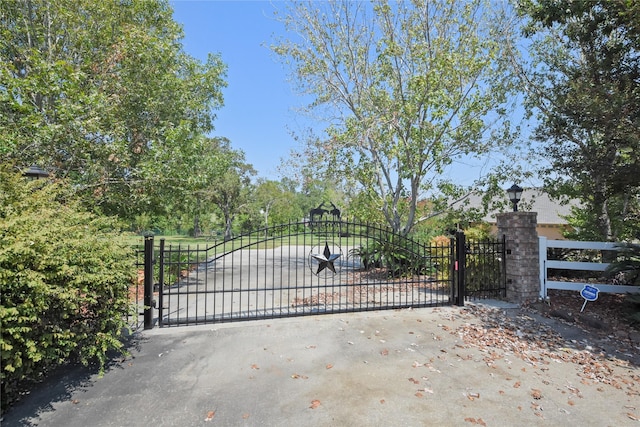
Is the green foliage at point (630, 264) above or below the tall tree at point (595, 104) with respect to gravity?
below

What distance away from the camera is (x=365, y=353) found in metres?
4.41

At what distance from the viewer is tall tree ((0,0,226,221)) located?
6.15 m

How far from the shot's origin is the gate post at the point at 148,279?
5016 mm

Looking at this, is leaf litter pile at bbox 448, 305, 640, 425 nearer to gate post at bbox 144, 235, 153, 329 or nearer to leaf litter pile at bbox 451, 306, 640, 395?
leaf litter pile at bbox 451, 306, 640, 395

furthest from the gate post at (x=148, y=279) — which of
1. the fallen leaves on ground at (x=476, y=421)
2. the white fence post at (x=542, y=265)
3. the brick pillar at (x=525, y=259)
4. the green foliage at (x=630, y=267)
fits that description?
the green foliage at (x=630, y=267)

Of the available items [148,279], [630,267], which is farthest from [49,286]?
[630,267]

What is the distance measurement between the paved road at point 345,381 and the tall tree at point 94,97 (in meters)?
4.16

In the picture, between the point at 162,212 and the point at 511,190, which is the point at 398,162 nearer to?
the point at 511,190

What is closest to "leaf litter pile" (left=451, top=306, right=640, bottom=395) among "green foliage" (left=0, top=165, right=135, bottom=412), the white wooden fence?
the white wooden fence

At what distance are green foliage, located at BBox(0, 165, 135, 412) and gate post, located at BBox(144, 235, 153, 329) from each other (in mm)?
850

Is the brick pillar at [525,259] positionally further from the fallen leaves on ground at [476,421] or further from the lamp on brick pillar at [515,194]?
the fallen leaves on ground at [476,421]

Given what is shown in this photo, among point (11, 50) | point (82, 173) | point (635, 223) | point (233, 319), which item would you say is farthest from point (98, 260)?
point (635, 223)

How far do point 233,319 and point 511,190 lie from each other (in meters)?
6.57

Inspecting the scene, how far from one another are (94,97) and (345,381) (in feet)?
22.2
